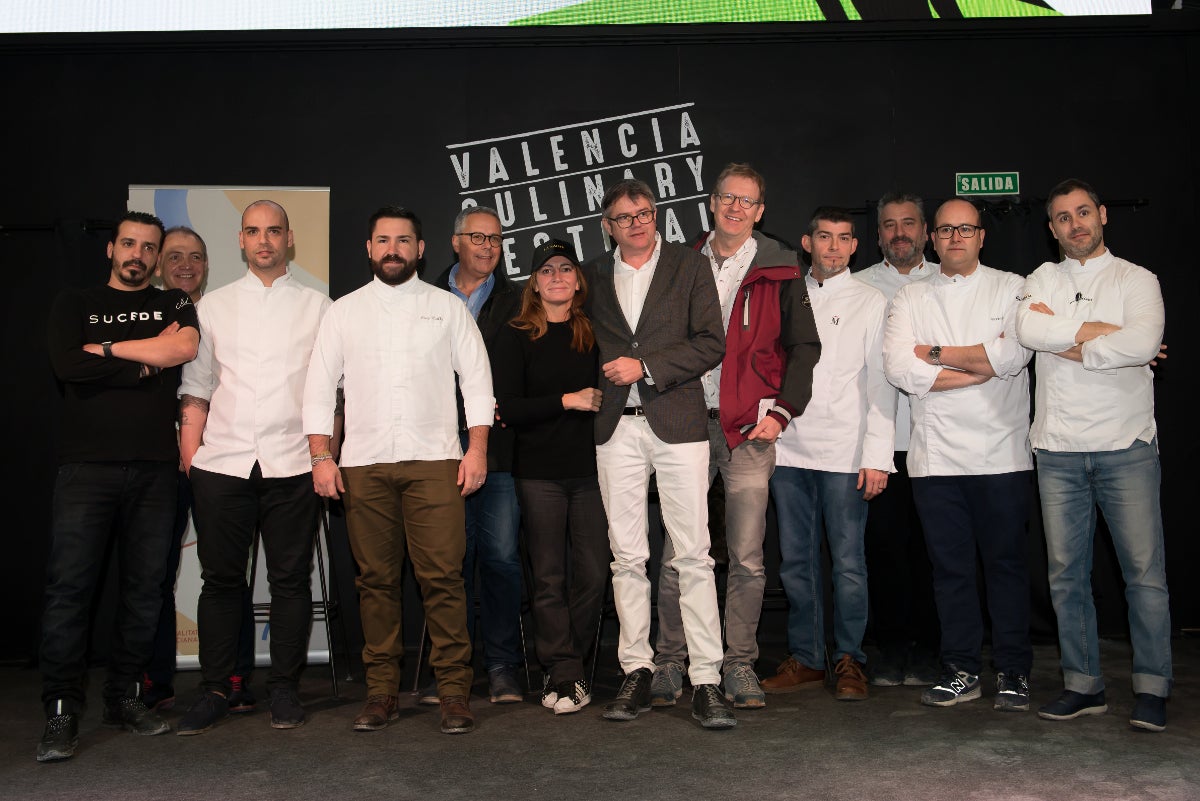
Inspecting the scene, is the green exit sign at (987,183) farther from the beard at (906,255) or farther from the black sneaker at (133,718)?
the black sneaker at (133,718)

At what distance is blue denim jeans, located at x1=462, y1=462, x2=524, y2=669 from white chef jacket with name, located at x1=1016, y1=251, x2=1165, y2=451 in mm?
1967

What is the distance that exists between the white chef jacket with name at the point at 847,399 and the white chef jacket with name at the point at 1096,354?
0.55 meters

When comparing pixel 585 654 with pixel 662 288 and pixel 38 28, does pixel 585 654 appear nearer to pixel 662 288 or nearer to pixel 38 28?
pixel 662 288

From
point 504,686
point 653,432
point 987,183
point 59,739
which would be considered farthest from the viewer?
point 987,183

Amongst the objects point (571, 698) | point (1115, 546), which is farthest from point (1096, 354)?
point (571, 698)

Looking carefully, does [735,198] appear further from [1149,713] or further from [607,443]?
[1149,713]

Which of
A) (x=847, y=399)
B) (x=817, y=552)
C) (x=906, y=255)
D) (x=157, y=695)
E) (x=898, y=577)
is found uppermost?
(x=906, y=255)

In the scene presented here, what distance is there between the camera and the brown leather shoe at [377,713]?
3436 mm

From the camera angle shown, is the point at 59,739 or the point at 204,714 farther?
the point at 204,714

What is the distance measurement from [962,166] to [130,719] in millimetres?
4437

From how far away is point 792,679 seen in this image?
12.7 ft

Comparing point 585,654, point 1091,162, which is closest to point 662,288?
point 585,654

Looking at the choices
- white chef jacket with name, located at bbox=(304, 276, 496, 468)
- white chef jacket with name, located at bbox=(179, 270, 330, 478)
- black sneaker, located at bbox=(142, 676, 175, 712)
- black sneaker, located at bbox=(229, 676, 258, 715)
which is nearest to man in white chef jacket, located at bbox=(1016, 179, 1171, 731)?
white chef jacket with name, located at bbox=(304, 276, 496, 468)

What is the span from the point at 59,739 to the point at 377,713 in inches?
39.3
